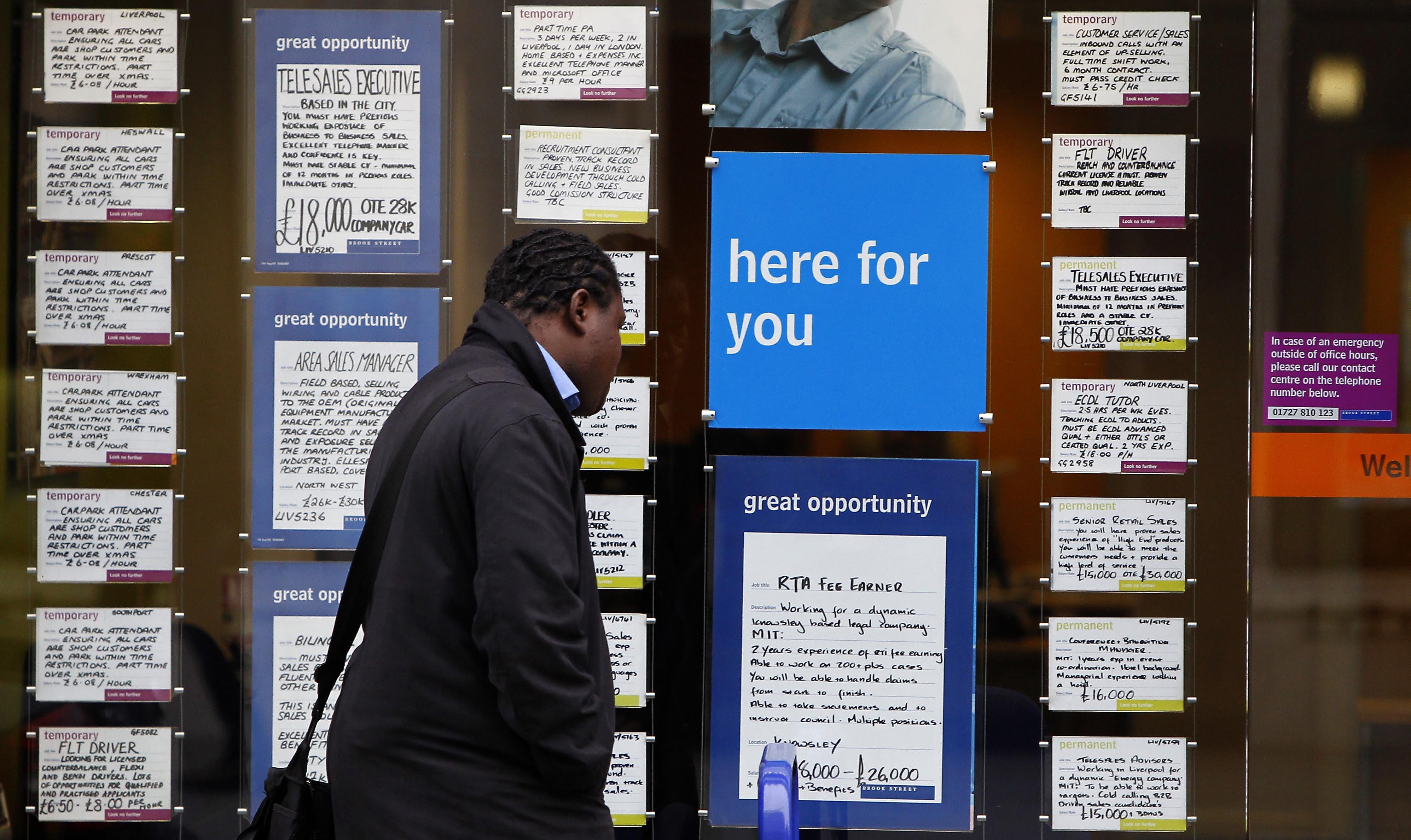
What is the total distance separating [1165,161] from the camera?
3084 millimetres

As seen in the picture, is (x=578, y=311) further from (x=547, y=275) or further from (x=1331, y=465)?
(x=1331, y=465)

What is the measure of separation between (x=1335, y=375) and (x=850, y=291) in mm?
1366

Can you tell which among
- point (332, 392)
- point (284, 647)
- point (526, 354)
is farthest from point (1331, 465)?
point (284, 647)

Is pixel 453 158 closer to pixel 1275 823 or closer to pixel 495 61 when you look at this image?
pixel 495 61

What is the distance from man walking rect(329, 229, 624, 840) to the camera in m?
1.80

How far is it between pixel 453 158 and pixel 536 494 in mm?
1610

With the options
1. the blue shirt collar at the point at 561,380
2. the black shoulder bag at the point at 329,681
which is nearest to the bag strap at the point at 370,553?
the black shoulder bag at the point at 329,681

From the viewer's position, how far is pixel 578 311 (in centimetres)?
211

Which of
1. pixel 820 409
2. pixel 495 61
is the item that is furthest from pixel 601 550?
pixel 495 61

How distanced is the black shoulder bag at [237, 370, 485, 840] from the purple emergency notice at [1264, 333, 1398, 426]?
2.28 metres

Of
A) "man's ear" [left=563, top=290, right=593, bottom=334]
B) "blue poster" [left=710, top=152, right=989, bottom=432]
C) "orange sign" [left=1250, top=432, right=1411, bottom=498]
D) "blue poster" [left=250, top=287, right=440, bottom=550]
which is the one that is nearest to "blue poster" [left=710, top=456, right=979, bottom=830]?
"blue poster" [left=710, top=152, right=989, bottom=432]

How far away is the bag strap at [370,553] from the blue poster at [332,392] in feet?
3.45

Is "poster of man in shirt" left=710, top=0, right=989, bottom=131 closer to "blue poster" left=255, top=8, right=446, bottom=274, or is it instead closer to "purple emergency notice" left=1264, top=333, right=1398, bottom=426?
"blue poster" left=255, top=8, right=446, bottom=274

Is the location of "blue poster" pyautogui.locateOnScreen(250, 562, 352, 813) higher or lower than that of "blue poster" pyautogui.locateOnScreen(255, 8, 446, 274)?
lower
